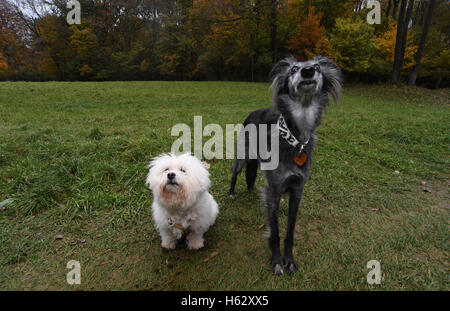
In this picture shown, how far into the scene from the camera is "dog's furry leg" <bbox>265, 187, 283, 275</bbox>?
2389 millimetres

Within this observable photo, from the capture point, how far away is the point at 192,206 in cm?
259

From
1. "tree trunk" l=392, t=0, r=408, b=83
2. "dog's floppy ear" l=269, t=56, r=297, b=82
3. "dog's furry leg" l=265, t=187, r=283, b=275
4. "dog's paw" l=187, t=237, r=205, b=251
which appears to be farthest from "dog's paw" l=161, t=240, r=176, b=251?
"tree trunk" l=392, t=0, r=408, b=83

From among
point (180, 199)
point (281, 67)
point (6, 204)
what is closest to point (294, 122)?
point (281, 67)

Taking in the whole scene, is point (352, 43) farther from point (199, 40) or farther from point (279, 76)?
point (279, 76)

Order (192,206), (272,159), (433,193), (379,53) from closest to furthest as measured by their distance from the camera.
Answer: (272,159), (192,206), (433,193), (379,53)

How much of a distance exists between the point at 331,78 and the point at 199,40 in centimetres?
3117

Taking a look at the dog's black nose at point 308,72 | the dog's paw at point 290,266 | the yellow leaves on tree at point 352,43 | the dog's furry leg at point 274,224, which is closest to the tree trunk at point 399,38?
the yellow leaves on tree at point 352,43

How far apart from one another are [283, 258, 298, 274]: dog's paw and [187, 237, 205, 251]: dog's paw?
A: 0.99 meters

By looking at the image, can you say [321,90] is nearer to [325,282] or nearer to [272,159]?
[272,159]

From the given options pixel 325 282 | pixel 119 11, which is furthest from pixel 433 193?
pixel 119 11

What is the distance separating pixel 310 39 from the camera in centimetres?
2067
